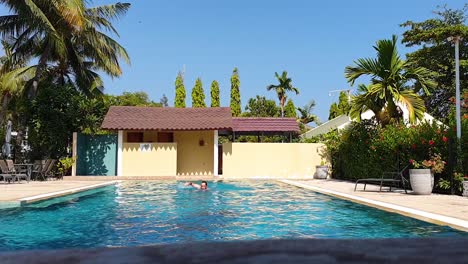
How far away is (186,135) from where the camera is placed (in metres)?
23.8

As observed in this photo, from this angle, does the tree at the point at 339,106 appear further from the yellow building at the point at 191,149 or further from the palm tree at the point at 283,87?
the yellow building at the point at 191,149

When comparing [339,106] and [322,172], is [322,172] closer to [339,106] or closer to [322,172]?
[322,172]

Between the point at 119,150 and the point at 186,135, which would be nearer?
the point at 119,150

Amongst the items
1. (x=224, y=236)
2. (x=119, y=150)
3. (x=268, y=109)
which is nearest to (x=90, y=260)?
(x=224, y=236)

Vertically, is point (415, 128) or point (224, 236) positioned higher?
point (415, 128)

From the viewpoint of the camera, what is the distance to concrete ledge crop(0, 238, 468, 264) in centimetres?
180

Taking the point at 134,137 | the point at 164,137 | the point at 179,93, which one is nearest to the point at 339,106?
the point at 179,93

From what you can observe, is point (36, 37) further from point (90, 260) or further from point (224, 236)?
point (90, 260)

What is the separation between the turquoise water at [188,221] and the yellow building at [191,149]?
24.8 feet

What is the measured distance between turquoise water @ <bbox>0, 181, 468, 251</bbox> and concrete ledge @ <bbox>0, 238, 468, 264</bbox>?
5.07 metres

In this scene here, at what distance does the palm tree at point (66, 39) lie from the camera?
18.5m

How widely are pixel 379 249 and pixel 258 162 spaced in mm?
20467

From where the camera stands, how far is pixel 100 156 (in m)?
21.9

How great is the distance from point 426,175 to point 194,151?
1414 centimetres
